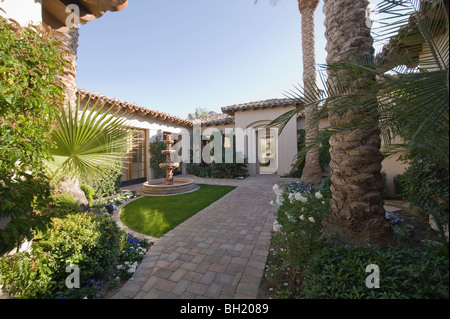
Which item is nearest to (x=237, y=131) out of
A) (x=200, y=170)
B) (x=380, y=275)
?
(x=200, y=170)

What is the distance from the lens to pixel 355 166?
9.00 ft

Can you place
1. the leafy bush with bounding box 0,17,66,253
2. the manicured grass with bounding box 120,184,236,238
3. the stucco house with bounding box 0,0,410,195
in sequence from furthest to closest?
the stucco house with bounding box 0,0,410,195
the manicured grass with bounding box 120,184,236,238
the leafy bush with bounding box 0,17,66,253

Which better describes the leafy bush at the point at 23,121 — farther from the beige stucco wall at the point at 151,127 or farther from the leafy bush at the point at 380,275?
the beige stucco wall at the point at 151,127

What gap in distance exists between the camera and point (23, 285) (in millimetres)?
2354

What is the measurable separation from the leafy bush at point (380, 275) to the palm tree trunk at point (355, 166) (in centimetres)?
40

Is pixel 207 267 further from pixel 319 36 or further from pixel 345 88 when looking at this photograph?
pixel 319 36

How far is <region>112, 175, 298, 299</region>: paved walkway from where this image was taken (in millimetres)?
2742

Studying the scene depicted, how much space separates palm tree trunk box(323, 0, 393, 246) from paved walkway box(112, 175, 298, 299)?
5.14 feet

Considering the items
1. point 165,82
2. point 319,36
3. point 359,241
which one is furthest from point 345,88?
point 165,82

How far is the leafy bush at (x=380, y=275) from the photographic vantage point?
5.58 feet

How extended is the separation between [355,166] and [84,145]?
13.4ft

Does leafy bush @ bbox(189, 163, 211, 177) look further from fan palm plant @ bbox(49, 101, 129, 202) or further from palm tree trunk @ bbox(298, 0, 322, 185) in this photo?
fan palm plant @ bbox(49, 101, 129, 202)

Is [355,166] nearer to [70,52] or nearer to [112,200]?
[70,52]

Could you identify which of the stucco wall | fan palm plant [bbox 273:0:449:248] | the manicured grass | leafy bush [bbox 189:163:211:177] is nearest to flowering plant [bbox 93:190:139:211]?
the manicured grass
